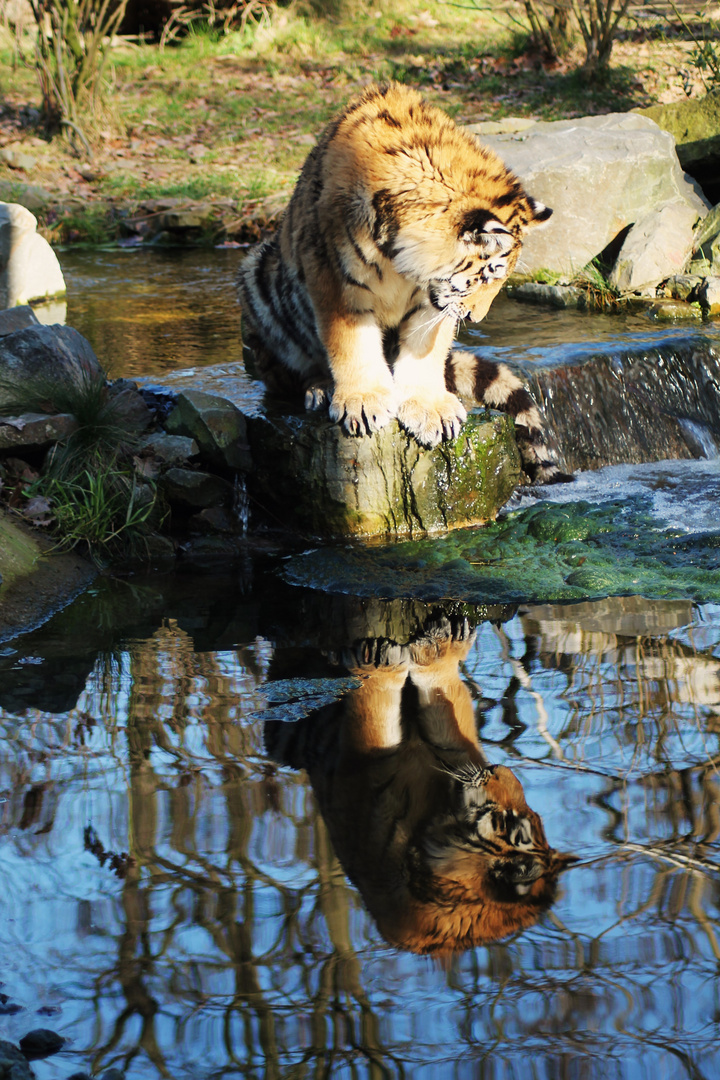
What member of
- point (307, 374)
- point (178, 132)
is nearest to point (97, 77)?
point (178, 132)

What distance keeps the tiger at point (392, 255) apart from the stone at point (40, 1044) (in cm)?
291

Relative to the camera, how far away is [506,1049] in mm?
1882

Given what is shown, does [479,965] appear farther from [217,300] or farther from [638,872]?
[217,300]

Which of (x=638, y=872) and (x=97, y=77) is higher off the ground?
(x=97, y=77)

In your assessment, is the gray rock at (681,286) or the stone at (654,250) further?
the stone at (654,250)

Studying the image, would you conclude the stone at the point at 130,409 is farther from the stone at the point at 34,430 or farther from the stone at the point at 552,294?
the stone at the point at 552,294

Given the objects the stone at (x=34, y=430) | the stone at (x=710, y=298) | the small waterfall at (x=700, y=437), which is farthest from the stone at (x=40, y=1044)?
the stone at (x=710, y=298)

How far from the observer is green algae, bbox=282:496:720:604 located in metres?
4.03

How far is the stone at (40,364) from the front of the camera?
491 cm

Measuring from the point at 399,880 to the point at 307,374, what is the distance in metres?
3.28

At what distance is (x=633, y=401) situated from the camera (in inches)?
233

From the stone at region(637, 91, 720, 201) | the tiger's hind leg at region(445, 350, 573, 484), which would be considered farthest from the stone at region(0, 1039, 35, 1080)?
the stone at region(637, 91, 720, 201)

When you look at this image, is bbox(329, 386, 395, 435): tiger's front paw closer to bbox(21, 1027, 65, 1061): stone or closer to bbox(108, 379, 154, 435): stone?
bbox(108, 379, 154, 435): stone

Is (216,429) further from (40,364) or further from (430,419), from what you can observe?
(430,419)
